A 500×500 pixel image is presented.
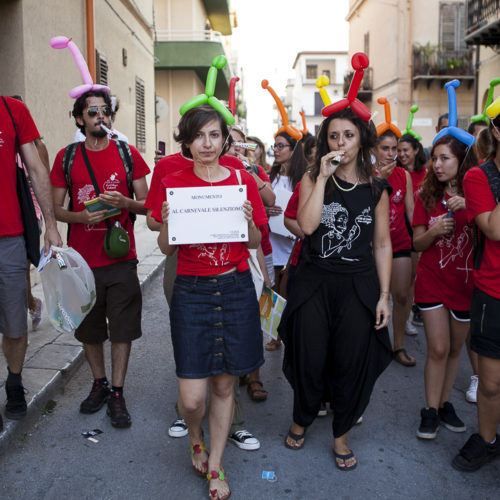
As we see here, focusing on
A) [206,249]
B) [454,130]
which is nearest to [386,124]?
[454,130]

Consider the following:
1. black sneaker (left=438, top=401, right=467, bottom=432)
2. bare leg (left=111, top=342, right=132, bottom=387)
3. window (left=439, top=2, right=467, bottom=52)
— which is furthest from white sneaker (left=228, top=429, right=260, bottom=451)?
window (left=439, top=2, right=467, bottom=52)

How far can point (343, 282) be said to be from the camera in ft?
10.9

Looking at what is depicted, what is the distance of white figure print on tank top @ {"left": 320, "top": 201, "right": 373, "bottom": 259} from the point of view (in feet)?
10.8

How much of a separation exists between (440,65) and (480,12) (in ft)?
25.1

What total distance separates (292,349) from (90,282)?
1303 millimetres

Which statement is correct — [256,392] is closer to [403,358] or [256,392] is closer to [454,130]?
[403,358]

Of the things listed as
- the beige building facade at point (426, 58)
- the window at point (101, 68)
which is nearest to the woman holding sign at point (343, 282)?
the window at point (101, 68)

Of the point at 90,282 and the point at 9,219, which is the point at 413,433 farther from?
the point at 9,219

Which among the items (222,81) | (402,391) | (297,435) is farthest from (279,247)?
(222,81)

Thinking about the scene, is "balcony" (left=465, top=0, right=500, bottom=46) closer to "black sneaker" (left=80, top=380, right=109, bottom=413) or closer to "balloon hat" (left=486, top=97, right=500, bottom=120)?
"balloon hat" (left=486, top=97, right=500, bottom=120)

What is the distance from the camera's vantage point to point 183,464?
3344 mm

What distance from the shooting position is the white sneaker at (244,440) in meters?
3.52

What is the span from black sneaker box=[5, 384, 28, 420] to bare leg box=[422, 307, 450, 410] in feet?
8.31

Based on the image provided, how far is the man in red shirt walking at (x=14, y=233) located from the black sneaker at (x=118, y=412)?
21.0 inches
